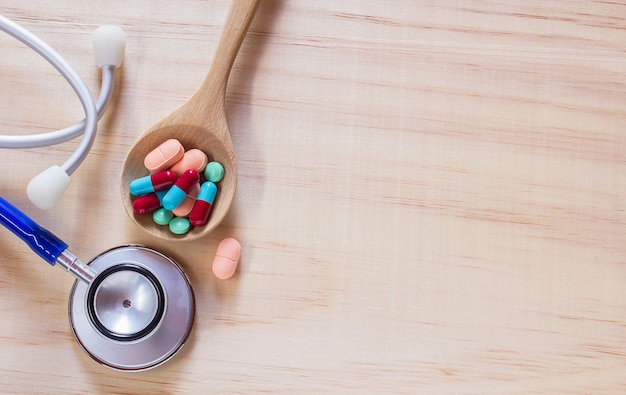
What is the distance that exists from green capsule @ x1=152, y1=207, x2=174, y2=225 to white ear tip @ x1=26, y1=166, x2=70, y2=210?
9cm

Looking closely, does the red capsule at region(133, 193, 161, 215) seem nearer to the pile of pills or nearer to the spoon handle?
the pile of pills

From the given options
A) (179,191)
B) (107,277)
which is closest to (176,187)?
(179,191)

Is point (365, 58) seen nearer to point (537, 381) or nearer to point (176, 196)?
point (176, 196)

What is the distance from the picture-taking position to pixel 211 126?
69cm

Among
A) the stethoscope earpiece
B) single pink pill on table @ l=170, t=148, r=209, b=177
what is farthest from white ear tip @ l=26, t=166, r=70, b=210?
single pink pill on table @ l=170, t=148, r=209, b=177

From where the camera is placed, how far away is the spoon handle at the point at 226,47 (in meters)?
0.69

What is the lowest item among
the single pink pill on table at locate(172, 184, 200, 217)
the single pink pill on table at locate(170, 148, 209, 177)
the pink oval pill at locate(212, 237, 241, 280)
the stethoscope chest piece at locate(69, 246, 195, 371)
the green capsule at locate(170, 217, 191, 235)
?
the stethoscope chest piece at locate(69, 246, 195, 371)

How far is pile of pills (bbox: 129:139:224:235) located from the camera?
2.17 feet

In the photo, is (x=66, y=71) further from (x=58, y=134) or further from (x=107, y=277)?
(x=107, y=277)

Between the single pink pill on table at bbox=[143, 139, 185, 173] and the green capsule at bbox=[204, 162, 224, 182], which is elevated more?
the single pink pill on table at bbox=[143, 139, 185, 173]

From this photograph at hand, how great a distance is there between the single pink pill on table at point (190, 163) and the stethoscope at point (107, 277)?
0.08m

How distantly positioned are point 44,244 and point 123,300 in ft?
0.30

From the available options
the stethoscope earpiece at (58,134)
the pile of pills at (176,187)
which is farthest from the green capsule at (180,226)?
the stethoscope earpiece at (58,134)

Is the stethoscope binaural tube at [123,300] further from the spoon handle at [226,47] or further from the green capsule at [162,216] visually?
the spoon handle at [226,47]
